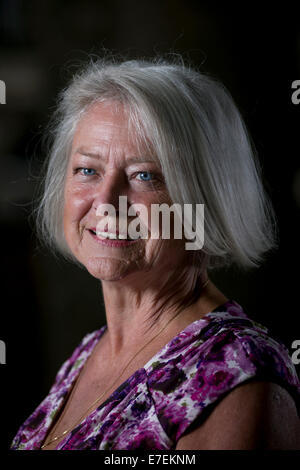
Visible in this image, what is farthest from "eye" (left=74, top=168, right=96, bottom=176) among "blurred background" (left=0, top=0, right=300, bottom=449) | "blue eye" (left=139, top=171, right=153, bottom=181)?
"blurred background" (left=0, top=0, right=300, bottom=449)

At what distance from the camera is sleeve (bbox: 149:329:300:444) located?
100 cm

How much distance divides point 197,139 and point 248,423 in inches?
24.1

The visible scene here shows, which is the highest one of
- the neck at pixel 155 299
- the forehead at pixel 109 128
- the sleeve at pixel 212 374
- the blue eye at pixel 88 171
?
the forehead at pixel 109 128

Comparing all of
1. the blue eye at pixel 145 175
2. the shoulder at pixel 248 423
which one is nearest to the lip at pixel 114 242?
the blue eye at pixel 145 175

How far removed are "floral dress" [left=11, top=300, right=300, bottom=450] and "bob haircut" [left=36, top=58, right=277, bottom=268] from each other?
7.7 inches

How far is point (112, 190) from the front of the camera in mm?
1225

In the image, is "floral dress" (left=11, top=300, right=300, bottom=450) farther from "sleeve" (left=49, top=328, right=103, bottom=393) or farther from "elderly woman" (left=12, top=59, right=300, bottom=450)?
"sleeve" (left=49, top=328, right=103, bottom=393)

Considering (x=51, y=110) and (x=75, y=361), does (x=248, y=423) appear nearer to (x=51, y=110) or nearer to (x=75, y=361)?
(x=75, y=361)

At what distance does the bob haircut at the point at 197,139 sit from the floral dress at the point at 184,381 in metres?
0.20

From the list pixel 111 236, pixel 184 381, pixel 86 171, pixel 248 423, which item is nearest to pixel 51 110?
pixel 86 171

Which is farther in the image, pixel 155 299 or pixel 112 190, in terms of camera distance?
pixel 155 299

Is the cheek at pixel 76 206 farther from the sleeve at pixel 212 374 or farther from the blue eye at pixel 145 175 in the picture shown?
the sleeve at pixel 212 374

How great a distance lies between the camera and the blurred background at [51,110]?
2213 mm
